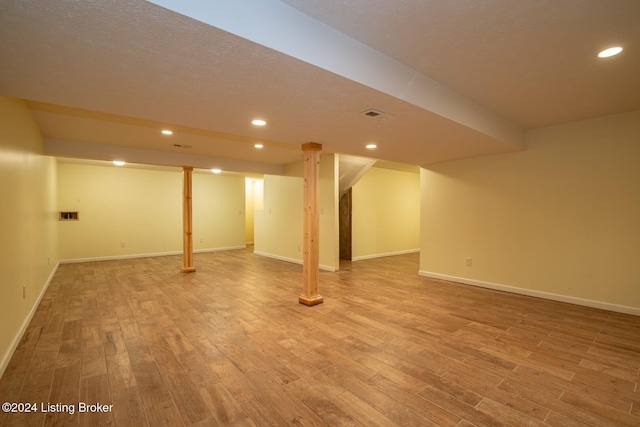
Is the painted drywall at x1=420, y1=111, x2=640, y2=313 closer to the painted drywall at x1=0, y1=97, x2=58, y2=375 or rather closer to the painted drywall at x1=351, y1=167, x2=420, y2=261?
the painted drywall at x1=351, y1=167, x2=420, y2=261

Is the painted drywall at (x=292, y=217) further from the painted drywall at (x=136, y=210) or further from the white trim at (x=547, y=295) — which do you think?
the white trim at (x=547, y=295)

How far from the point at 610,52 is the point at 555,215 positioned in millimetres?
2642

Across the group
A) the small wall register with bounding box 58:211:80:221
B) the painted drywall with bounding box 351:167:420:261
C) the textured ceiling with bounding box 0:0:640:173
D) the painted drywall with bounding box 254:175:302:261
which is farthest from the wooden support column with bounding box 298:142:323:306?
the small wall register with bounding box 58:211:80:221

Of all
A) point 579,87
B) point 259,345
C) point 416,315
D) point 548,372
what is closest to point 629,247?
point 579,87

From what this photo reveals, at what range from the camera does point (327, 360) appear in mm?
2502

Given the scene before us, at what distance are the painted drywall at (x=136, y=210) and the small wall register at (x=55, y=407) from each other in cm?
672

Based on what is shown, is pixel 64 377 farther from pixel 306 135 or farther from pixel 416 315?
pixel 416 315

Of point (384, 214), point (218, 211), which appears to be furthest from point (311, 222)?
point (218, 211)

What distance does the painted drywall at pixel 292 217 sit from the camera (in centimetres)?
614

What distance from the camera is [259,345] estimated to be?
9.15 feet

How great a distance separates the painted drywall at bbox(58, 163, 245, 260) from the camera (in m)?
7.25

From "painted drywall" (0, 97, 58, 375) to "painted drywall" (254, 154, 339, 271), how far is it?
4555 millimetres

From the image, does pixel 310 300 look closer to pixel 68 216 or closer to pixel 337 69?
pixel 337 69

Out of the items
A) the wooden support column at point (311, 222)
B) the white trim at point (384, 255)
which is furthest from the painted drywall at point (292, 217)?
the wooden support column at point (311, 222)
